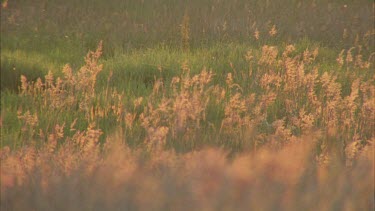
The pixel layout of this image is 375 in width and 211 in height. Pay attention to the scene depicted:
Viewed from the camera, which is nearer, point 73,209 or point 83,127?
point 73,209

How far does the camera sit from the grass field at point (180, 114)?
9.45 feet

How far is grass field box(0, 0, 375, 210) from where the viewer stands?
288cm

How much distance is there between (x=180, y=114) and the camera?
147 inches

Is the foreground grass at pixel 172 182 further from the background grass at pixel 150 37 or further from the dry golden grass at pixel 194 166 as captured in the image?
the background grass at pixel 150 37

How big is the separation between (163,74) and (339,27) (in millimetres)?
3404

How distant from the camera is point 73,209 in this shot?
104 inches

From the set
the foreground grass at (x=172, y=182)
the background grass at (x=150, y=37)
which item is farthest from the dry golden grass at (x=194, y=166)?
the background grass at (x=150, y=37)

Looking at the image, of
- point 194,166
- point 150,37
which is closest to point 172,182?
point 194,166

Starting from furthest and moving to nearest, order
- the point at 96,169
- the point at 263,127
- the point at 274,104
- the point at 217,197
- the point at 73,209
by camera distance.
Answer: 1. the point at 274,104
2. the point at 263,127
3. the point at 96,169
4. the point at 217,197
5. the point at 73,209

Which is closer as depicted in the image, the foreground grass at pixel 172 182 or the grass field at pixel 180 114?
the foreground grass at pixel 172 182

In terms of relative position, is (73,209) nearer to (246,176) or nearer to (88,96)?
(246,176)

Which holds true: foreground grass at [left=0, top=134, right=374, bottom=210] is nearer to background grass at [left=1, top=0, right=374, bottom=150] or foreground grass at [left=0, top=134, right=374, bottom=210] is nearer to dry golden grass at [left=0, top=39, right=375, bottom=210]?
dry golden grass at [left=0, top=39, right=375, bottom=210]

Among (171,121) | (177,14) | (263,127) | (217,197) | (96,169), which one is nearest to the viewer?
(217,197)

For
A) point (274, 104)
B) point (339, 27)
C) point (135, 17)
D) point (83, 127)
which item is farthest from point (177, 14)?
point (83, 127)
